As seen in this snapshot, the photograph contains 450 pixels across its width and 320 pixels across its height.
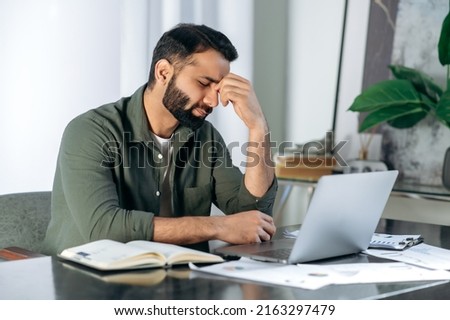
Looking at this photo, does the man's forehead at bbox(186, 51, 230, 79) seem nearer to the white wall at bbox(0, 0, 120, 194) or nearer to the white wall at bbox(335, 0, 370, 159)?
the white wall at bbox(0, 0, 120, 194)

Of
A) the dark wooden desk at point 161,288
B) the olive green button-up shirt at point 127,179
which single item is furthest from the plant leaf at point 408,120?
the dark wooden desk at point 161,288

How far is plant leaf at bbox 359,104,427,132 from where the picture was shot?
3.46 m

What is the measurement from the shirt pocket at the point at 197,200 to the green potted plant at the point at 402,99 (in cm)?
133

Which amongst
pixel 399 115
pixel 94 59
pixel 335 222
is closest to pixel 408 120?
pixel 399 115

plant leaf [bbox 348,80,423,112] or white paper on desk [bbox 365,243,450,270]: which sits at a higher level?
plant leaf [bbox 348,80,423,112]

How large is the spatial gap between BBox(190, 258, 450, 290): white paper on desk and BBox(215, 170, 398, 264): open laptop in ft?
0.15

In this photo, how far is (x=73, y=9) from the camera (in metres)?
2.97

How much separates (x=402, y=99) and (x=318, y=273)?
2.08m

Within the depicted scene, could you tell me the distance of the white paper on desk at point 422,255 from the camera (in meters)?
1.63

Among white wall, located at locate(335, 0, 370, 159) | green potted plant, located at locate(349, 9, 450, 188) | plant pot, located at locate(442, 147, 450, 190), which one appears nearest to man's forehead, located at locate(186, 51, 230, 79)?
green potted plant, located at locate(349, 9, 450, 188)

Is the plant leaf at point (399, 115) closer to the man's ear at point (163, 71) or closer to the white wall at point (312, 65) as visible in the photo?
the white wall at point (312, 65)

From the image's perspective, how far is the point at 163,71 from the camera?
229 cm

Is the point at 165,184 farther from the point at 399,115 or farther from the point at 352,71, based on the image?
the point at 352,71
